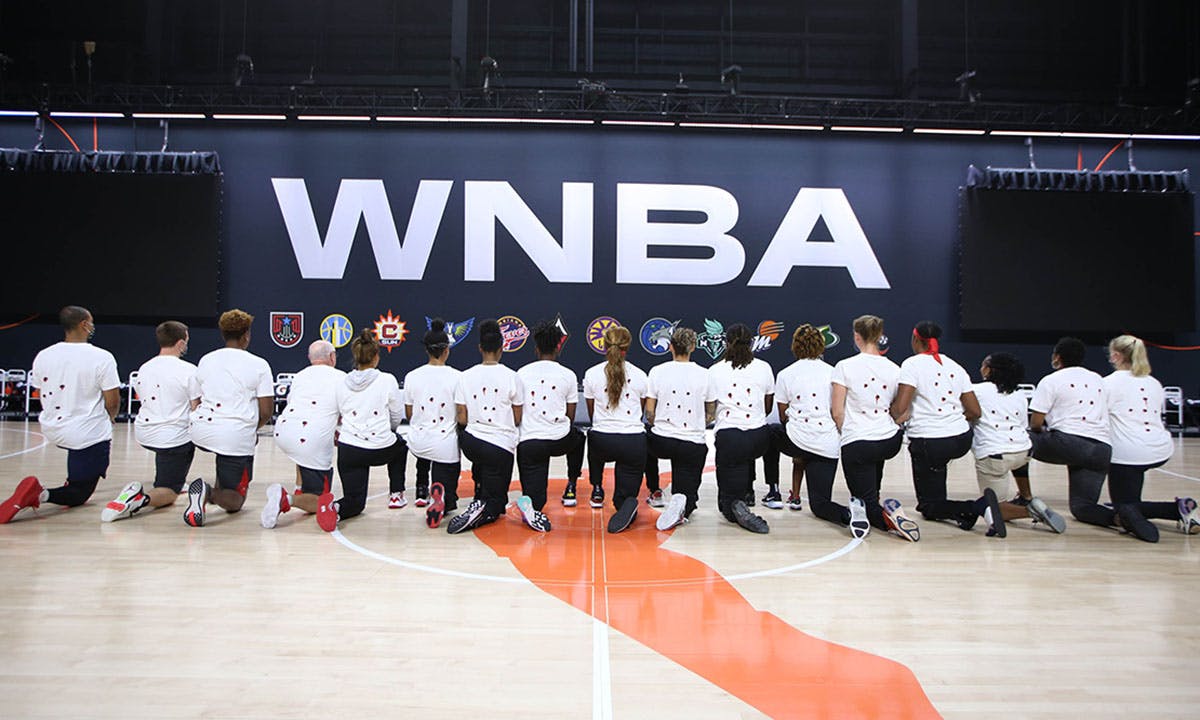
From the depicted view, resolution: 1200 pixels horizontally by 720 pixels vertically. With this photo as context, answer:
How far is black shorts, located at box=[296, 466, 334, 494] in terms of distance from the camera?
5.21 metres

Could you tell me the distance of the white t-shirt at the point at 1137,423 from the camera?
504 centimetres

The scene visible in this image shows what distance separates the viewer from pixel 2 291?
450 inches

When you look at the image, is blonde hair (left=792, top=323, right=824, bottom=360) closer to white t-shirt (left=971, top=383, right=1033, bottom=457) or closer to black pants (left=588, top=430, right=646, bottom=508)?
white t-shirt (left=971, top=383, right=1033, bottom=457)

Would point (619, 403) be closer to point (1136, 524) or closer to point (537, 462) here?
point (537, 462)

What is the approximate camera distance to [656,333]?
39.1 feet

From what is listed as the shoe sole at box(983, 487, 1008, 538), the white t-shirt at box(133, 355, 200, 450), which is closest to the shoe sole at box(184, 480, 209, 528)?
the white t-shirt at box(133, 355, 200, 450)

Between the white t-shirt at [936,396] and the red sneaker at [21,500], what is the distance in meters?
5.86

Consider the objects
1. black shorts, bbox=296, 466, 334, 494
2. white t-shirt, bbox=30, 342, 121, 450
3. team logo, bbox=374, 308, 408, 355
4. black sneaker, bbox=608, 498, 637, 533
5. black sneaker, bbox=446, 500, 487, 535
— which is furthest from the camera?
team logo, bbox=374, 308, 408, 355

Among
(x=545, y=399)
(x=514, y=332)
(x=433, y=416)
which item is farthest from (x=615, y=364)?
(x=514, y=332)

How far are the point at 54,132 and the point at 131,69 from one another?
1744 mm

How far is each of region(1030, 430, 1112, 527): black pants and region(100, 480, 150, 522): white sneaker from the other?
20.8 ft

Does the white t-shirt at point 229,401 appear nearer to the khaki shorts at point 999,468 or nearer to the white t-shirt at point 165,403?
the white t-shirt at point 165,403

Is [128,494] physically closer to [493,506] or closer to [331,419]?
[331,419]

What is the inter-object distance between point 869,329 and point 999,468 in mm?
1401
